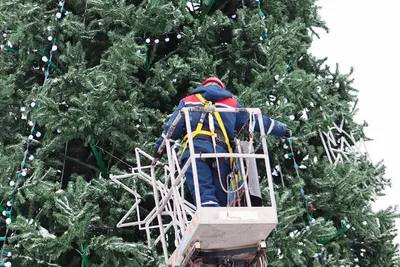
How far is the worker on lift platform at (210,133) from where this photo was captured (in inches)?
248

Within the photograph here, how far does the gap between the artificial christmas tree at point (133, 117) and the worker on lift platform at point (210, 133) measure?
1588 millimetres

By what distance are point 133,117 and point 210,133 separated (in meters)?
2.33

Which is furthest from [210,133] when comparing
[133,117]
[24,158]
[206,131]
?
[24,158]

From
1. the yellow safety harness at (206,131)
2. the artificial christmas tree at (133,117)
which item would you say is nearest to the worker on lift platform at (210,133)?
the yellow safety harness at (206,131)

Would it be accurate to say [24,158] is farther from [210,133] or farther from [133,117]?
[210,133]

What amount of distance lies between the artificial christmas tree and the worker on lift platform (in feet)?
5.21

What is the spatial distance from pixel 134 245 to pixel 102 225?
1.73 ft

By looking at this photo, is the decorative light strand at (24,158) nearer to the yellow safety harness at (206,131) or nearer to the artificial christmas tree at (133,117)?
the artificial christmas tree at (133,117)

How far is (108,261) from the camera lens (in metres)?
7.84

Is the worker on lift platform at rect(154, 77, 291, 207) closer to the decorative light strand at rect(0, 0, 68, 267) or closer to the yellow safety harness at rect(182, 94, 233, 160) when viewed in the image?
the yellow safety harness at rect(182, 94, 233, 160)

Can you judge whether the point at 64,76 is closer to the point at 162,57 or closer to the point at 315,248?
the point at 162,57

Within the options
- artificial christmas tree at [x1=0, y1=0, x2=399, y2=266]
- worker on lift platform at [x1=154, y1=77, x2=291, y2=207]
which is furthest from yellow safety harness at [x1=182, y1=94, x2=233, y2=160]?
artificial christmas tree at [x1=0, y1=0, x2=399, y2=266]

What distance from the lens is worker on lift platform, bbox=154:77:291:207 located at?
630 centimetres

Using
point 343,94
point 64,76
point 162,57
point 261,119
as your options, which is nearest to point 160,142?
point 261,119
